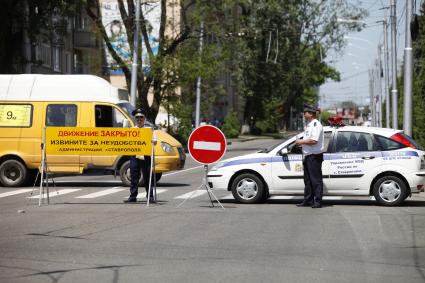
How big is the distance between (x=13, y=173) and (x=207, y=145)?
25.5 ft

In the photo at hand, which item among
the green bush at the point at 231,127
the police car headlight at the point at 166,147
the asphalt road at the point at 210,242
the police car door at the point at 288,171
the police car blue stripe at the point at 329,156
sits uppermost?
the green bush at the point at 231,127

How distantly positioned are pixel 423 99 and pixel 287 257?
2610 cm

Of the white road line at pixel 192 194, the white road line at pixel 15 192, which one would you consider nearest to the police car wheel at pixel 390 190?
the white road line at pixel 192 194

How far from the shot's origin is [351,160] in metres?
15.4

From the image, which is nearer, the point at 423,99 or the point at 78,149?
the point at 78,149

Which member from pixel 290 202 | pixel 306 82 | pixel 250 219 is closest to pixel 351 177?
pixel 290 202

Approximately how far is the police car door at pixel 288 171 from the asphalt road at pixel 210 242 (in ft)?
1.23

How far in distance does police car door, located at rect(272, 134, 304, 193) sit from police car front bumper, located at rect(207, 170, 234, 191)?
32.5 inches

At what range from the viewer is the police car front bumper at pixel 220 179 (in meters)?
16.0

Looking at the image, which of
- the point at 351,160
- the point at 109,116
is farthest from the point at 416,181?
the point at 109,116

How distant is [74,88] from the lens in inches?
851

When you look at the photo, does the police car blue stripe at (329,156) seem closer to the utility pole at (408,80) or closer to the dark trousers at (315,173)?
the dark trousers at (315,173)

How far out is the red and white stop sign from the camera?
50.4 feet

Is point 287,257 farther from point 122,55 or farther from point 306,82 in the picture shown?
point 306,82
